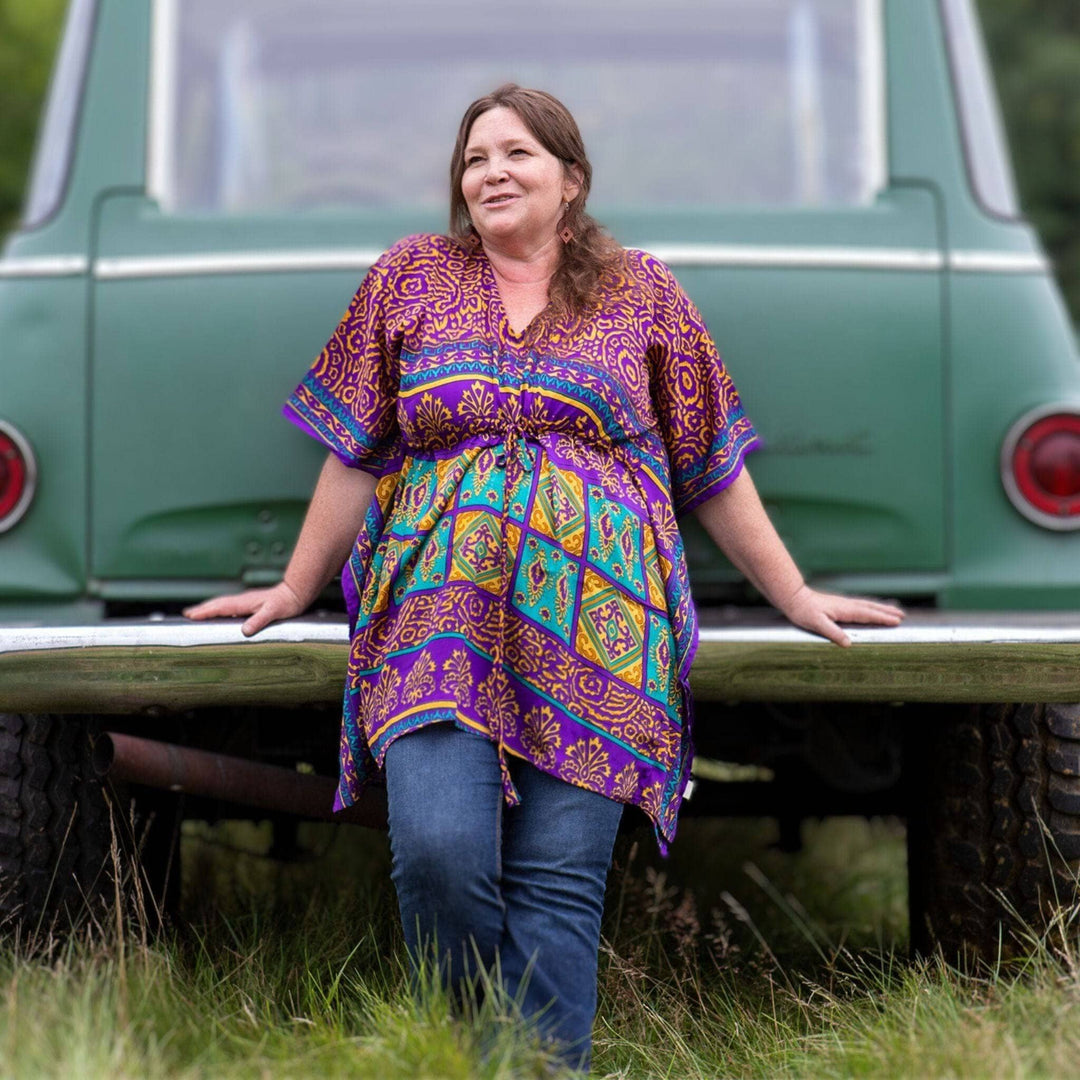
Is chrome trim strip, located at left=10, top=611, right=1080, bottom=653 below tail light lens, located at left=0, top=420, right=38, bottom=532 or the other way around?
below

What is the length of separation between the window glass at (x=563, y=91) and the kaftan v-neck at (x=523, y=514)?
140 cm

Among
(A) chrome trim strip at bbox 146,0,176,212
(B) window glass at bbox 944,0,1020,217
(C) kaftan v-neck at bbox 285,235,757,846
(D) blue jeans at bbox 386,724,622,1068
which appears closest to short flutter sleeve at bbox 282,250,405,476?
(C) kaftan v-neck at bbox 285,235,757,846

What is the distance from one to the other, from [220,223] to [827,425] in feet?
4.29

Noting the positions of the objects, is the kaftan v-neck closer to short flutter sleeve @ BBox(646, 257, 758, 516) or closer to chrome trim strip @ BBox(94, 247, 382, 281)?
short flutter sleeve @ BBox(646, 257, 758, 516)

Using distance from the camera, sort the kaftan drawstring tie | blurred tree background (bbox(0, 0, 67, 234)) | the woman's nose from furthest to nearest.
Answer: blurred tree background (bbox(0, 0, 67, 234)) < the woman's nose < the kaftan drawstring tie

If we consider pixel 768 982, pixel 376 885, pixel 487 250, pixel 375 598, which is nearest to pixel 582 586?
pixel 375 598

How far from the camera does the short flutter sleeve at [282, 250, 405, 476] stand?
2.62 meters

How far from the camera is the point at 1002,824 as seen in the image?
285 cm

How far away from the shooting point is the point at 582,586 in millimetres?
2443

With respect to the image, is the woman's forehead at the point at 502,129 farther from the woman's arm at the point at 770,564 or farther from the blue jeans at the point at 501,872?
the blue jeans at the point at 501,872

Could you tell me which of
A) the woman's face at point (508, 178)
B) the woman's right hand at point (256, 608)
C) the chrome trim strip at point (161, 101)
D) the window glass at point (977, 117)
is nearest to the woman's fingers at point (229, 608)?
the woman's right hand at point (256, 608)

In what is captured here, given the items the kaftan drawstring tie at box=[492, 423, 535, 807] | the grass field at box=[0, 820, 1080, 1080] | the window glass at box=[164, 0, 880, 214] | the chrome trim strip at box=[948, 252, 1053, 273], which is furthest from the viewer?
the window glass at box=[164, 0, 880, 214]

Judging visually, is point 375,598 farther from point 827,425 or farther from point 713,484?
point 827,425

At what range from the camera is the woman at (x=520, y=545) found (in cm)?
240
